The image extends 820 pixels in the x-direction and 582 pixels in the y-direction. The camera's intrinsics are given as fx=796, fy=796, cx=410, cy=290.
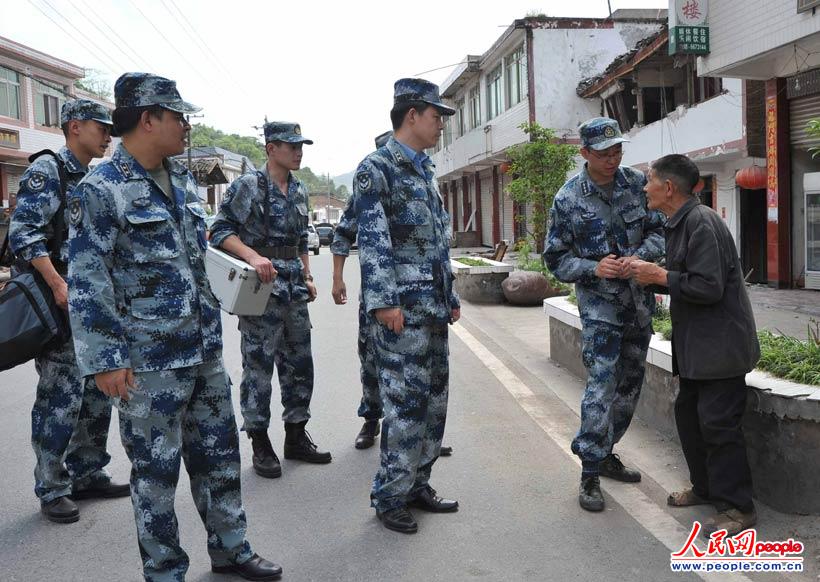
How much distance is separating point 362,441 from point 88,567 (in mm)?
2049

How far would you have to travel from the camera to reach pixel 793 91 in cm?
1291

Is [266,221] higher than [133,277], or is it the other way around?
[266,221]

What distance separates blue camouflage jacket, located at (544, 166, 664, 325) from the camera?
4.06m

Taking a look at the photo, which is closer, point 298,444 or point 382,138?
point 298,444

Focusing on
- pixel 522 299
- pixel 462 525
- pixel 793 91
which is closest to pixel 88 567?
pixel 462 525

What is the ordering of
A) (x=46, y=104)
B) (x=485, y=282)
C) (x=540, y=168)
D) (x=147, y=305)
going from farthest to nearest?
(x=46, y=104) → (x=540, y=168) → (x=485, y=282) → (x=147, y=305)

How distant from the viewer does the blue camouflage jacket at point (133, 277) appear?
2.79m

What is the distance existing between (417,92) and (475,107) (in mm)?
29376

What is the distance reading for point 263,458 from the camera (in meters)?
4.62

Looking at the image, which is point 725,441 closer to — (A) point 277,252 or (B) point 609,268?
(B) point 609,268

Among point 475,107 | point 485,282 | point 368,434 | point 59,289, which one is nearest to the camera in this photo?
point 59,289

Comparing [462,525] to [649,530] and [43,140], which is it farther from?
[43,140]

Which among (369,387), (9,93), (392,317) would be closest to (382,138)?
(369,387)

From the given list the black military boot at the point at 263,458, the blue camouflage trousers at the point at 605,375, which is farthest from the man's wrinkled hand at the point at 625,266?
the black military boot at the point at 263,458
